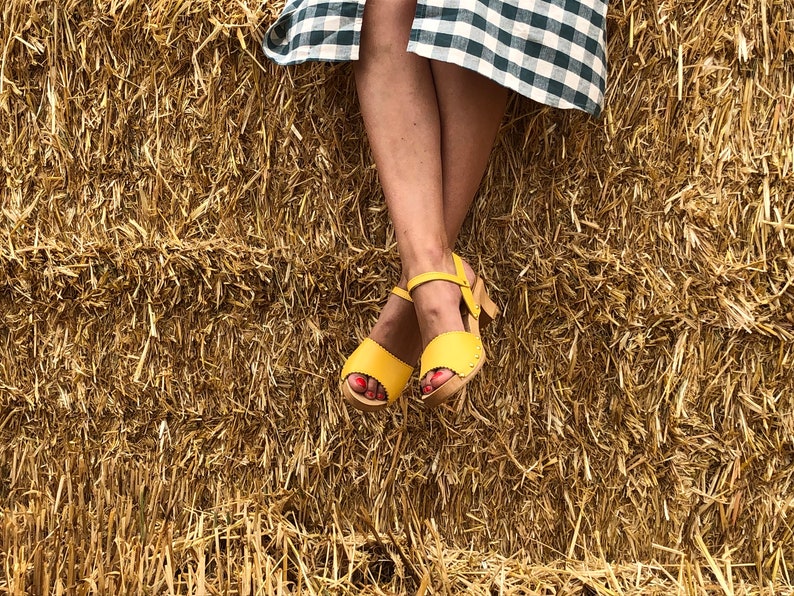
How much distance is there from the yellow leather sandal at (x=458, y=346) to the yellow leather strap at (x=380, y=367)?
8 cm

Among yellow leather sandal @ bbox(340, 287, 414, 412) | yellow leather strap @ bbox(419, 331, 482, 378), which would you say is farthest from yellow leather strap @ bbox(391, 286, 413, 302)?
yellow leather strap @ bbox(419, 331, 482, 378)

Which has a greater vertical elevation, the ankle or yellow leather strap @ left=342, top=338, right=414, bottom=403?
the ankle

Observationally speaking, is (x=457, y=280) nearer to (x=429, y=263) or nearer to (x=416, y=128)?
(x=429, y=263)

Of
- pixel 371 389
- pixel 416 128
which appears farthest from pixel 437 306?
pixel 416 128

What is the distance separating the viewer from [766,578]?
115 centimetres

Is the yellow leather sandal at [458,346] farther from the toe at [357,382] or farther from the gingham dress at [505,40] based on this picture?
the gingham dress at [505,40]

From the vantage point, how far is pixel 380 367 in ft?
3.63

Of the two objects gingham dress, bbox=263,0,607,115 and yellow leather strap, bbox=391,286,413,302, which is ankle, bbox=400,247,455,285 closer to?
yellow leather strap, bbox=391,286,413,302

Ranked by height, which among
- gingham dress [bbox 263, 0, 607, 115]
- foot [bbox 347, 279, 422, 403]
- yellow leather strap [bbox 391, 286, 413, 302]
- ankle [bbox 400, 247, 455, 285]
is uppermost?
gingham dress [bbox 263, 0, 607, 115]

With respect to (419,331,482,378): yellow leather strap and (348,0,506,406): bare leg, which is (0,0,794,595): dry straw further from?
(419,331,482,378): yellow leather strap

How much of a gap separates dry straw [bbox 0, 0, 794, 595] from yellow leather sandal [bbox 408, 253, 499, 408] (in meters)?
0.11

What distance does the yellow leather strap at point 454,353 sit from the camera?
99 cm

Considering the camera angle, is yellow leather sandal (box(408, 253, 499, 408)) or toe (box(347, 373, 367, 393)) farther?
toe (box(347, 373, 367, 393))

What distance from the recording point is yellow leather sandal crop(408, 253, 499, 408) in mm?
988
